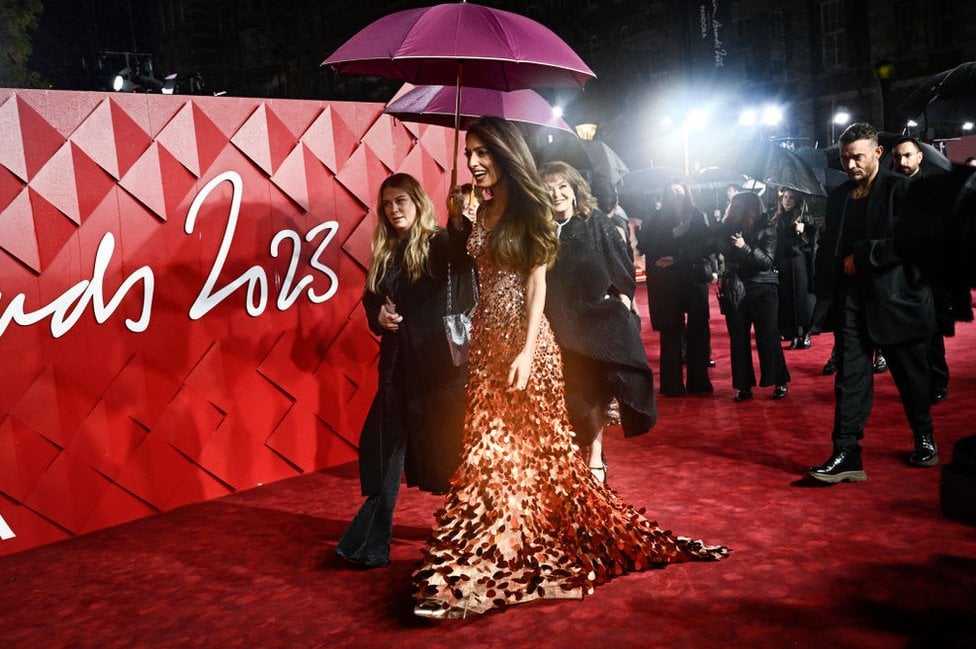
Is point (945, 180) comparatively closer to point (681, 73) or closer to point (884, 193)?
point (884, 193)

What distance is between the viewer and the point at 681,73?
2923cm

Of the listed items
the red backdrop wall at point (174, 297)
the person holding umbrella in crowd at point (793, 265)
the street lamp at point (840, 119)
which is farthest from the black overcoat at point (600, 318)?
the street lamp at point (840, 119)

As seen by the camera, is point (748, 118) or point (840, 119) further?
point (840, 119)

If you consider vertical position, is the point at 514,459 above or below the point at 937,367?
above

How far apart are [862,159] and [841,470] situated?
175 cm

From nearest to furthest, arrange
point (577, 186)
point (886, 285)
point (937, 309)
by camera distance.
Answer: point (886, 285)
point (577, 186)
point (937, 309)

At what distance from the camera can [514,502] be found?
3578 millimetres

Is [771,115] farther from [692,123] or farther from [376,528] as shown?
[376,528]

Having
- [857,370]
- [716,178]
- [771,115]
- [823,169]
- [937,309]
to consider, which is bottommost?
[857,370]

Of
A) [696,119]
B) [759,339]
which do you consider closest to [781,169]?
[759,339]

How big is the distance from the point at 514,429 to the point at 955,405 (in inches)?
176

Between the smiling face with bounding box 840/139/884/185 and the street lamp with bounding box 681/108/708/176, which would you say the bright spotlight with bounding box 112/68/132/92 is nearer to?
the smiling face with bounding box 840/139/884/185

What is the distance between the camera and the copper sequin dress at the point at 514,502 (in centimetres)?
346

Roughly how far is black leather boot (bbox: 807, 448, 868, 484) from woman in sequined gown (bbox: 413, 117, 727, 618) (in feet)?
4.82
